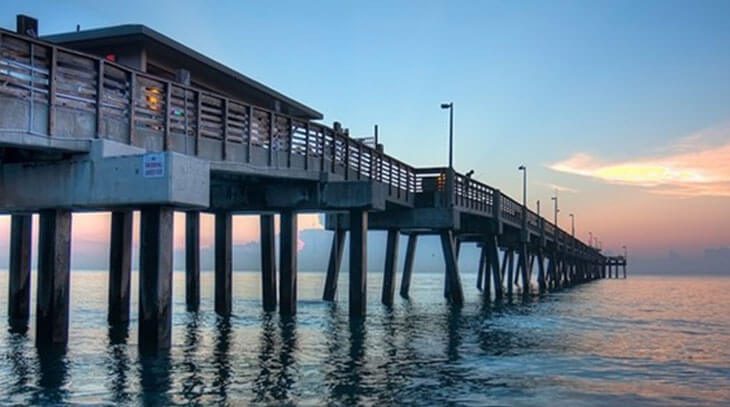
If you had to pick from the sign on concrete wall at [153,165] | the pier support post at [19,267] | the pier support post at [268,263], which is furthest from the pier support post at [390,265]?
the sign on concrete wall at [153,165]

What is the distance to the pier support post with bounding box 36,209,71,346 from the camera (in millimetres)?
19081

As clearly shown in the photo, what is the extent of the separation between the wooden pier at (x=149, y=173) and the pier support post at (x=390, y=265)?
8.79m

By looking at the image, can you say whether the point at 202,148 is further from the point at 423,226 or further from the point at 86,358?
the point at 423,226

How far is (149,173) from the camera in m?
16.8

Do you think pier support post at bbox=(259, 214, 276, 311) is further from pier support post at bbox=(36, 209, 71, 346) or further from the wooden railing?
pier support post at bbox=(36, 209, 71, 346)

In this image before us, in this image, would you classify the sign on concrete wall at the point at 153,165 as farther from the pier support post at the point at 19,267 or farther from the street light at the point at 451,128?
the street light at the point at 451,128

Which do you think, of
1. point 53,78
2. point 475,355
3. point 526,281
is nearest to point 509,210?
point 526,281

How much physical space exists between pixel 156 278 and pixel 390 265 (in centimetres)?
2837

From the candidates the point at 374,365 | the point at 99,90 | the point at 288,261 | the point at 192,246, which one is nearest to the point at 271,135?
the point at 99,90

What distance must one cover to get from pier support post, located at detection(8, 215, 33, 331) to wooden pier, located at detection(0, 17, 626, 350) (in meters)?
0.05

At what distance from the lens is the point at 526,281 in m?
63.9

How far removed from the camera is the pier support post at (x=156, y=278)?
17344 mm

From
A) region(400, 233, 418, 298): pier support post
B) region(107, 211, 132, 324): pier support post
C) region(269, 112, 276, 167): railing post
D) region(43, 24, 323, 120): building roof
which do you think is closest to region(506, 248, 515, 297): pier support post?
region(400, 233, 418, 298): pier support post

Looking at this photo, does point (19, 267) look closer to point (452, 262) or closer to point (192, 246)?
point (192, 246)
